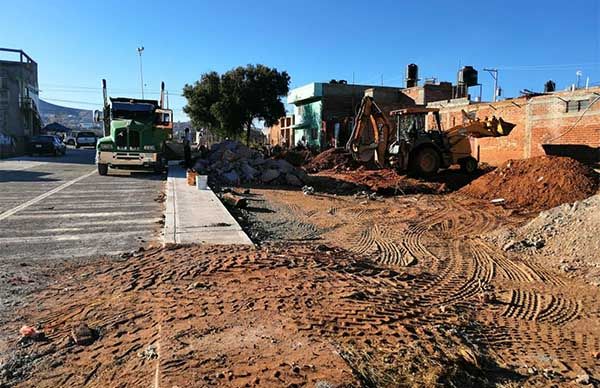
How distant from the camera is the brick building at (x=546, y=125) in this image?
19.0 meters

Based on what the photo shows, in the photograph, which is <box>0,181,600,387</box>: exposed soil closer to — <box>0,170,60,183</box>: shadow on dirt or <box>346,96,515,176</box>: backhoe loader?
<box>346,96,515,176</box>: backhoe loader

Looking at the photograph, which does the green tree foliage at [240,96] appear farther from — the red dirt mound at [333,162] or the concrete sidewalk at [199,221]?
the concrete sidewalk at [199,221]

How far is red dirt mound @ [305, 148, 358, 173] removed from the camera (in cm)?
2830

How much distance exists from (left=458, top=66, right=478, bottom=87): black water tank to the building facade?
3437 centimetres

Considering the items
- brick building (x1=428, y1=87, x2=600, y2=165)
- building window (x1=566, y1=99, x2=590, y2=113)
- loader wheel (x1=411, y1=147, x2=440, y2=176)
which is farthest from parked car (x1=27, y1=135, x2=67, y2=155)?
building window (x1=566, y1=99, x2=590, y2=113)

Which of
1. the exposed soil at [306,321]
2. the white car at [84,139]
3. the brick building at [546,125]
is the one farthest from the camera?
the white car at [84,139]

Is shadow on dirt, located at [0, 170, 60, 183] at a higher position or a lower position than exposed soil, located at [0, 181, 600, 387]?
higher

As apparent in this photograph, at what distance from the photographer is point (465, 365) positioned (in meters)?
4.28

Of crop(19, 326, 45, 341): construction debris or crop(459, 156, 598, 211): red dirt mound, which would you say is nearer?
crop(19, 326, 45, 341): construction debris

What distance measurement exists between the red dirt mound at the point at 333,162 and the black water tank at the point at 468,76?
11.4 meters

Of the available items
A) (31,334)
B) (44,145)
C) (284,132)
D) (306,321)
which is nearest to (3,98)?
(44,145)

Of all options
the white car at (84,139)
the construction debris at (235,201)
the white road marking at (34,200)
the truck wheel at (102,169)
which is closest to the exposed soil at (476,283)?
the construction debris at (235,201)

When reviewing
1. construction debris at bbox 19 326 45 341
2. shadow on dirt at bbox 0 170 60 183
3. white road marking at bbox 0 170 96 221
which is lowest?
construction debris at bbox 19 326 45 341

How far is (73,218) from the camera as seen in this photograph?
1061 cm
